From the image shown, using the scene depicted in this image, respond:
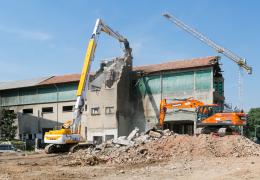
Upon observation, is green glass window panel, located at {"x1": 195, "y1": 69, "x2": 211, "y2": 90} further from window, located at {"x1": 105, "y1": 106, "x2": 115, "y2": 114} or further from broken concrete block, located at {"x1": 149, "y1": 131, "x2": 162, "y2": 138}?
broken concrete block, located at {"x1": 149, "y1": 131, "x2": 162, "y2": 138}

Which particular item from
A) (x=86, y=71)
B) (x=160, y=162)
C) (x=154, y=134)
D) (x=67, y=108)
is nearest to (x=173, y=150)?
(x=160, y=162)

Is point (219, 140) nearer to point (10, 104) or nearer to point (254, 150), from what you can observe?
point (254, 150)

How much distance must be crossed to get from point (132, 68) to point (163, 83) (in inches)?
206

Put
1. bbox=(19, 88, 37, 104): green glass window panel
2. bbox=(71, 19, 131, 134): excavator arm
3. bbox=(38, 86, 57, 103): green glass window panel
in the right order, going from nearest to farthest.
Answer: bbox=(71, 19, 131, 134): excavator arm
bbox=(38, 86, 57, 103): green glass window panel
bbox=(19, 88, 37, 104): green glass window panel

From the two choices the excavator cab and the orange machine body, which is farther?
the excavator cab

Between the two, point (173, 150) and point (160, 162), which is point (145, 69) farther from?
point (160, 162)

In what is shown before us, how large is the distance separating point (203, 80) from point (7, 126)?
27.3 metres

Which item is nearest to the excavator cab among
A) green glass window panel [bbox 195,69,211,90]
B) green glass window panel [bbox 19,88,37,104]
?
green glass window panel [bbox 195,69,211,90]

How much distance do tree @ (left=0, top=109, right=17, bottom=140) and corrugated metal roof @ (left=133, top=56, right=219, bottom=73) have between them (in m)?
18.5

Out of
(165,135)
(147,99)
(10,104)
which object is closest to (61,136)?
(165,135)

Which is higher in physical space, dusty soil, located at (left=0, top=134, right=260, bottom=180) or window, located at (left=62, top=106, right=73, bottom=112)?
window, located at (left=62, top=106, right=73, bottom=112)

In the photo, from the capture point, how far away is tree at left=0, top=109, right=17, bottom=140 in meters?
57.2

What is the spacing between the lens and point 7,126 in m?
57.8

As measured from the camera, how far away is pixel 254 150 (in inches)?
1067
